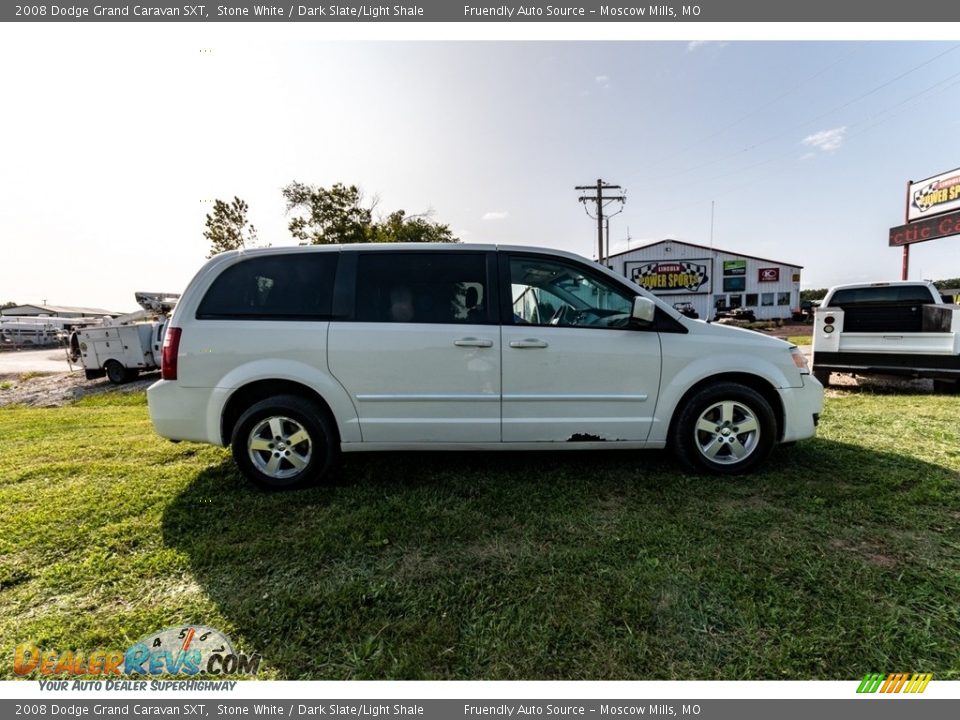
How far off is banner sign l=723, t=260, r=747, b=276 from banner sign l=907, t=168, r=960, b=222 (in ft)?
40.0

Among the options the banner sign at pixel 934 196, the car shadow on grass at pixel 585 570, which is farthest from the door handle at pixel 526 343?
the banner sign at pixel 934 196

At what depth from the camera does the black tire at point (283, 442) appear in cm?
311

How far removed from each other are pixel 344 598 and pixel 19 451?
479 cm

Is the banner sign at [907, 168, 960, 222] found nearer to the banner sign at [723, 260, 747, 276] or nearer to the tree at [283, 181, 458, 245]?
the banner sign at [723, 260, 747, 276]

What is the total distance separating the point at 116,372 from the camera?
42.6 ft

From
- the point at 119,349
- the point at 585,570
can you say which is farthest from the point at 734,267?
the point at 119,349

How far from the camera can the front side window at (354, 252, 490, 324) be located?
10.3 feet

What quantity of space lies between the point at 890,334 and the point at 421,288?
7271 millimetres

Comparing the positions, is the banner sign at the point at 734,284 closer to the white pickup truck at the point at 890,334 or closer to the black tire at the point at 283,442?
the white pickup truck at the point at 890,334

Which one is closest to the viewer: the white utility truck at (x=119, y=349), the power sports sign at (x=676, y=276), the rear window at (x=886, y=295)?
the rear window at (x=886, y=295)

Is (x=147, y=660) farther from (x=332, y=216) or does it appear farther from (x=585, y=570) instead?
(x=332, y=216)

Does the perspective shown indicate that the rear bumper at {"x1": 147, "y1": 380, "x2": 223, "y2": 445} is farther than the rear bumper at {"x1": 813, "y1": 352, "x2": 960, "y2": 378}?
No

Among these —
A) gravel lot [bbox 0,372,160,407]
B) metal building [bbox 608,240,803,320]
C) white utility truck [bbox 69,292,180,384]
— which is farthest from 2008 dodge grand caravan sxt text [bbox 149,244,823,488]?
metal building [bbox 608,240,803,320]

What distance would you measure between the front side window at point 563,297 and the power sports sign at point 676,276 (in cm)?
3062
